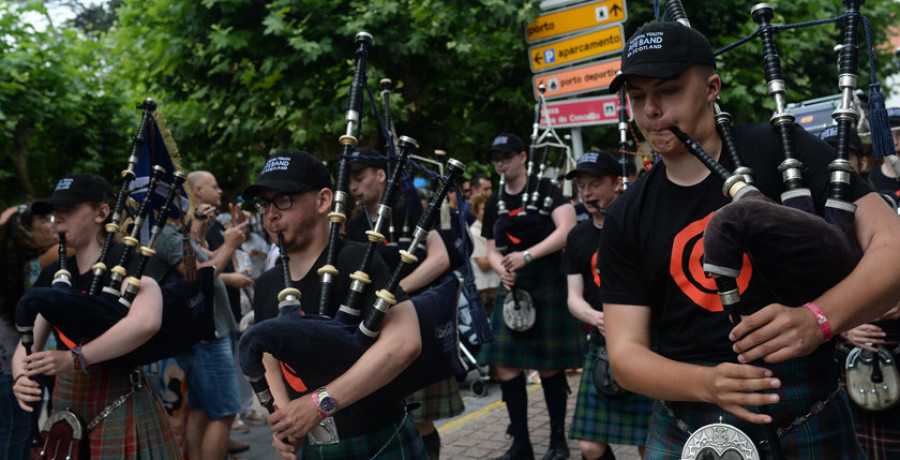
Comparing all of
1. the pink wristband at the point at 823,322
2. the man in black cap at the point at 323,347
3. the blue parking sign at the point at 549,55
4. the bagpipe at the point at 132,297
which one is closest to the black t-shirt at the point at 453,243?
the bagpipe at the point at 132,297

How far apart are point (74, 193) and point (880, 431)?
367 centimetres

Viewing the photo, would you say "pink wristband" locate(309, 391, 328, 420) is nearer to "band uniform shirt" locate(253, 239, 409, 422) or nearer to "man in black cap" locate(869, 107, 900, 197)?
"band uniform shirt" locate(253, 239, 409, 422)

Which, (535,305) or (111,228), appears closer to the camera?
(111,228)

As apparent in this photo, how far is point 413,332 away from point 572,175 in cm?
219

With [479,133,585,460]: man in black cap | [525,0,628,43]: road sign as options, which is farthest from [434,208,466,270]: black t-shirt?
[525,0,628,43]: road sign

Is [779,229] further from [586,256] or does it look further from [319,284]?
[586,256]

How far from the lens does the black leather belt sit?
2303mm

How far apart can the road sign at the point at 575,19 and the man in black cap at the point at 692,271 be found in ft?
16.3

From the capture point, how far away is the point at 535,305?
4922 millimetres

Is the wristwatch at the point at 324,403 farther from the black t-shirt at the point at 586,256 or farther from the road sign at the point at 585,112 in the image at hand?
the road sign at the point at 585,112

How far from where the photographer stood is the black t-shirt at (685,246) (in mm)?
1748

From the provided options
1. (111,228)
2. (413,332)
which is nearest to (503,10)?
(111,228)

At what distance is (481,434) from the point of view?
5.38 meters

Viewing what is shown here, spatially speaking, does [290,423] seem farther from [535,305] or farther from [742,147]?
[535,305]
